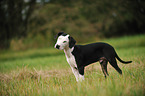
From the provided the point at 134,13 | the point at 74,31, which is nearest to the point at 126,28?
the point at 134,13

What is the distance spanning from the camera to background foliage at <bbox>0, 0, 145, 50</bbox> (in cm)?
1074

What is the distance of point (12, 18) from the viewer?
1198cm

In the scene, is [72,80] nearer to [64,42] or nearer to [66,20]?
[64,42]

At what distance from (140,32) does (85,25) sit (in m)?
4.98

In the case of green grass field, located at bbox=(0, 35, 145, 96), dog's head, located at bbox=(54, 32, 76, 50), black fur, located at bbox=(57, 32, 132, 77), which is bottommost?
green grass field, located at bbox=(0, 35, 145, 96)

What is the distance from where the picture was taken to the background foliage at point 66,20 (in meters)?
10.7

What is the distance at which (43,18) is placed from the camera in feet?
38.8

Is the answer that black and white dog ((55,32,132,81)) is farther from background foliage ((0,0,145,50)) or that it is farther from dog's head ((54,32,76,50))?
background foliage ((0,0,145,50))

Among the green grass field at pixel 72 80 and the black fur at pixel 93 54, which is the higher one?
the black fur at pixel 93 54

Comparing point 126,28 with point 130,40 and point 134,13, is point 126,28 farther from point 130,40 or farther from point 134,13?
point 130,40

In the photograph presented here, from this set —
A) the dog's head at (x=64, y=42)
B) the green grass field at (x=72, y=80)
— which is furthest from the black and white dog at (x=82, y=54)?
the green grass field at (x=72, y=80)

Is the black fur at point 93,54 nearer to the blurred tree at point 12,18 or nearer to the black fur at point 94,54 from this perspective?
the black fur at point 94,54

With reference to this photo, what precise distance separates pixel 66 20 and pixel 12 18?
5054mm

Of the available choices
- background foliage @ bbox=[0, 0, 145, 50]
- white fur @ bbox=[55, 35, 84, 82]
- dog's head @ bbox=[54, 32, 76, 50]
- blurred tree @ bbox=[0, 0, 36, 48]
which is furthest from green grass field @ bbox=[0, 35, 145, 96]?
blurred tree @ bbox=[0, 0, 36, 48]
